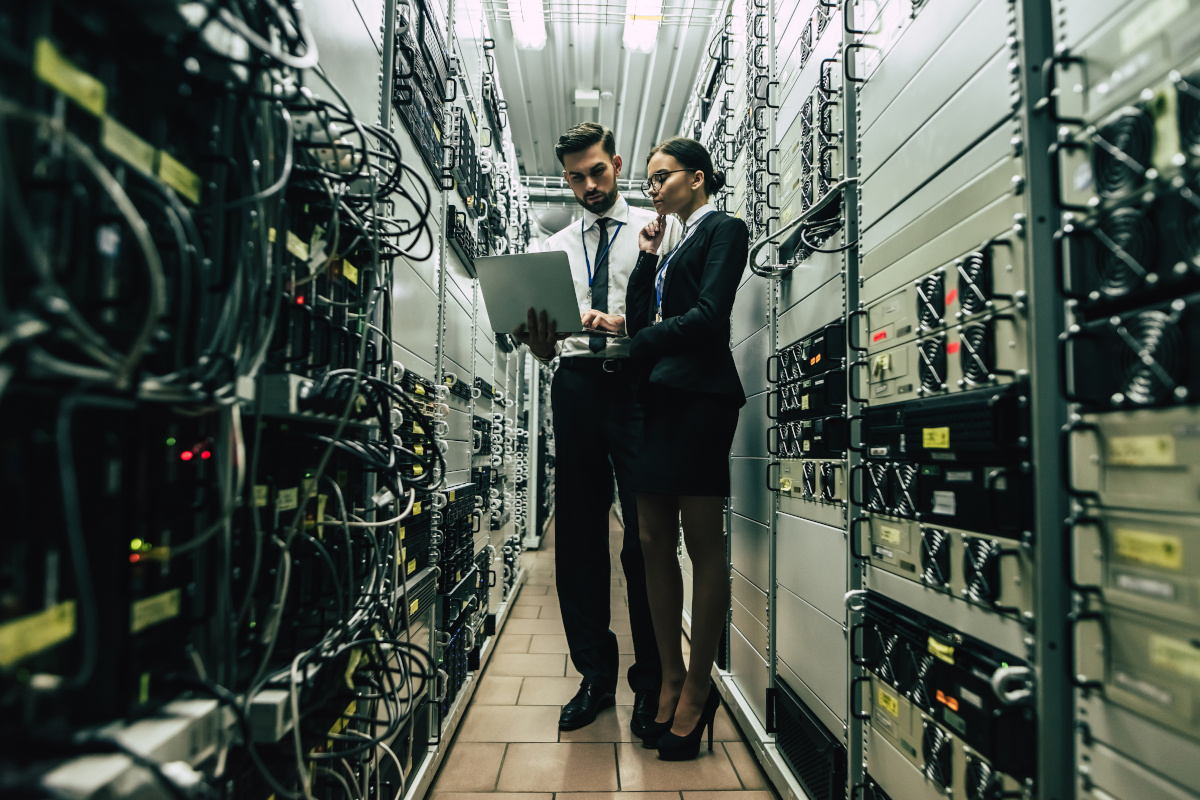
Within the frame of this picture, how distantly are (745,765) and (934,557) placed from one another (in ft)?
3.32

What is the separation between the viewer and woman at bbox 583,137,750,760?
1.57 metres

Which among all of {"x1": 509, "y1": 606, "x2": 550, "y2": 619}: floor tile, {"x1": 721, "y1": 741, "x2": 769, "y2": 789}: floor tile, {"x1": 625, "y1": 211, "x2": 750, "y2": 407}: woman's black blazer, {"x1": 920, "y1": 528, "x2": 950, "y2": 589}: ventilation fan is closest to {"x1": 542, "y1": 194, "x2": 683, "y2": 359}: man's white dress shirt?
{"x1": 625, "y1": 211, "x2": 750, "y2": 407}: woman's black blazer

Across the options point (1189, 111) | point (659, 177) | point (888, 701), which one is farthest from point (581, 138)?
point (888, 701)

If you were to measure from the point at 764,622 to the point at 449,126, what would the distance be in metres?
1.77

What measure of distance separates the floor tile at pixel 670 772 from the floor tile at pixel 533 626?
47.4 inches

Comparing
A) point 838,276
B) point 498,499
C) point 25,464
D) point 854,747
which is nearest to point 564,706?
point 854,747

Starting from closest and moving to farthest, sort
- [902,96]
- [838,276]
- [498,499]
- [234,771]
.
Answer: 1. [234,771]
2. [902,96]
3. [838,276]
4. [498,499]

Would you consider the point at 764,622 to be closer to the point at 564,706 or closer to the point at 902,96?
the point at 564,706

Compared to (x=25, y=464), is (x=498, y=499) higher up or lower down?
lower down

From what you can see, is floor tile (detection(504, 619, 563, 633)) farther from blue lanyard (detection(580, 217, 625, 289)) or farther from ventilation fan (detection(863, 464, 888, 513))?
ventilation fan (detection(863, 464, 888, 513))

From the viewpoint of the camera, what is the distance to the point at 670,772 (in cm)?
159

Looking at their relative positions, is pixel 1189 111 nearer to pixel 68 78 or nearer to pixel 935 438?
pixel 935 438

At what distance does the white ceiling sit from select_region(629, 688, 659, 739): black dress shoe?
3.02 meters

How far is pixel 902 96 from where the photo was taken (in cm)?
113
